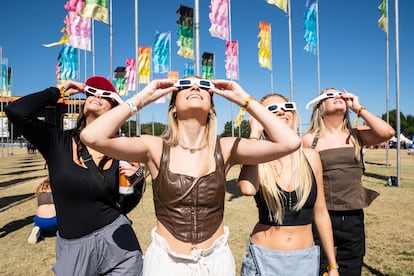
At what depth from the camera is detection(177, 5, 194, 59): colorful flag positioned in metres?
13.8

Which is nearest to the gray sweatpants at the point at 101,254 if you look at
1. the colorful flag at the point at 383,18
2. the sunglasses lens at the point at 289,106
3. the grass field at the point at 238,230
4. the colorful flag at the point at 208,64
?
the grass field at the point at 238,230

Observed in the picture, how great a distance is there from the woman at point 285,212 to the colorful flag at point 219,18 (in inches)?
482

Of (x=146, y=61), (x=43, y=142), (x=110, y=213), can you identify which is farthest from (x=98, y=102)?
(x=146, y=61)

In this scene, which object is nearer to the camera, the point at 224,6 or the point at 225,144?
the point at 225,144

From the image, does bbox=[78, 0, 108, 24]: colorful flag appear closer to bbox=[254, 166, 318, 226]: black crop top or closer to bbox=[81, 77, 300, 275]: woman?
bbox=[81, 77, 300, 275]: woman

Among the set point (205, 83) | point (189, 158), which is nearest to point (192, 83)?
point (205, 83)

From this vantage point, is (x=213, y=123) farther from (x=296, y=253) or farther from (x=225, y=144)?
(x=296, y=253)

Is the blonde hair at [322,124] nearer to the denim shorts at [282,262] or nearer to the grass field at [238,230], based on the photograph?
the denim shorts at [282,262]

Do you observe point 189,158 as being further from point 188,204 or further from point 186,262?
point 186,262

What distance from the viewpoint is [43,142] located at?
8.21 feet

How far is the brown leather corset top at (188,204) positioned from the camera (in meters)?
1.88

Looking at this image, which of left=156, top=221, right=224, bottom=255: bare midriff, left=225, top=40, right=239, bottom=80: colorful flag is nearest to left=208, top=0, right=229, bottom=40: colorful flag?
left=225, top=40, right=239, bottom=80: colorful flag

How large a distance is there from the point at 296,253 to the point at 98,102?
203 centimetres

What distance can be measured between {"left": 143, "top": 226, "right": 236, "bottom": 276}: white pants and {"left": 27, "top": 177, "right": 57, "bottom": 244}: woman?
5690 mm
